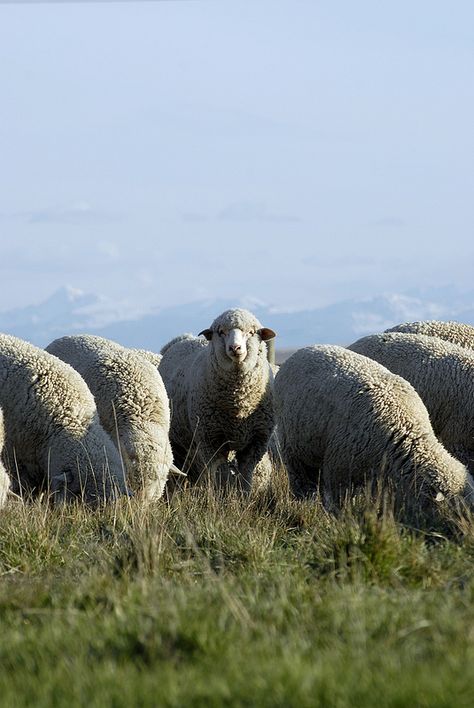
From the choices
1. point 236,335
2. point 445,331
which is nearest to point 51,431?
point 236,335

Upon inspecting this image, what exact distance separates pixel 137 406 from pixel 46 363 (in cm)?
104

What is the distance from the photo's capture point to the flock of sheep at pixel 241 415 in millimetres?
8172

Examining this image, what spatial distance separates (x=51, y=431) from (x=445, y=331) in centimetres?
491

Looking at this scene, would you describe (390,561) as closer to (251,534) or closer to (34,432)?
(251,534)

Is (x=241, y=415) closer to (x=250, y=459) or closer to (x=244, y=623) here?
(x=250, y=459)

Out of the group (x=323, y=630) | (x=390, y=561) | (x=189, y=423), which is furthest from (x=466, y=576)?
(x=189, y=423)

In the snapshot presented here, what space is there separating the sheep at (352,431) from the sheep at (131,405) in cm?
115

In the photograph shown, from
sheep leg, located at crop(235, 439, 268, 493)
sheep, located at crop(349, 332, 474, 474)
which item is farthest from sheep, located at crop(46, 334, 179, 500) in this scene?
sheep, located at crop(349, 332, 474, 474)

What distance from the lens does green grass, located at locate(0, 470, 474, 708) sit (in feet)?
10.0

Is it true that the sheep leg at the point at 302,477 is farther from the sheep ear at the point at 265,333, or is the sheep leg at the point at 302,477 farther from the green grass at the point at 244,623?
the green grass at the point at 244,623

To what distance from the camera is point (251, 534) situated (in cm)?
592

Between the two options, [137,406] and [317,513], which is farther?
[137,406]

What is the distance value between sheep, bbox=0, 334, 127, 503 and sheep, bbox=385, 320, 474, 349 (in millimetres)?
4251

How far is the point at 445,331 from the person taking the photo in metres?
11.9
